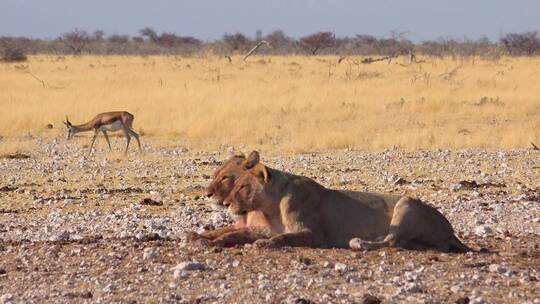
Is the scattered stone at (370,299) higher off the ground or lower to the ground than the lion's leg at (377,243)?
higher

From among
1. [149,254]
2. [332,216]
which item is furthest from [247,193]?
[149,254]

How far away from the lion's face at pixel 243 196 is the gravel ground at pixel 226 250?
1.41 ft

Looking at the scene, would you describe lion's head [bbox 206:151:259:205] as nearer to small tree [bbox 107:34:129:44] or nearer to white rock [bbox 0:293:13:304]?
white rock [bbox 0:293:13:304]

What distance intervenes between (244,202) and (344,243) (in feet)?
3.02

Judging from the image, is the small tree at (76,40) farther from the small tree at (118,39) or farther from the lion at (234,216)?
the lion at (234,216)

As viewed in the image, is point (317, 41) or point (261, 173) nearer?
point (261, 173)

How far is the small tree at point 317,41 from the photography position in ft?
218

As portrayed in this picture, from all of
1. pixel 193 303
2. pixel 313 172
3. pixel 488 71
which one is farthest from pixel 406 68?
pixel 193 303

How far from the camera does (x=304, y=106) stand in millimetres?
26875

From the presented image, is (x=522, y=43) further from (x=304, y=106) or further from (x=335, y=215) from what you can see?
(x=335, y=215)

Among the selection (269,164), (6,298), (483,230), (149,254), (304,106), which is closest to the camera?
(6,298)

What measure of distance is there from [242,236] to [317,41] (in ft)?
191

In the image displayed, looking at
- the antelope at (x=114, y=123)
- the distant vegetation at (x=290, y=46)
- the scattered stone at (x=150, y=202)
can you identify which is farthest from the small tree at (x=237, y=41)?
the scattered stone at (x=150, y=202)

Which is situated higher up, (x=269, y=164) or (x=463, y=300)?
(x=463, y=300)
